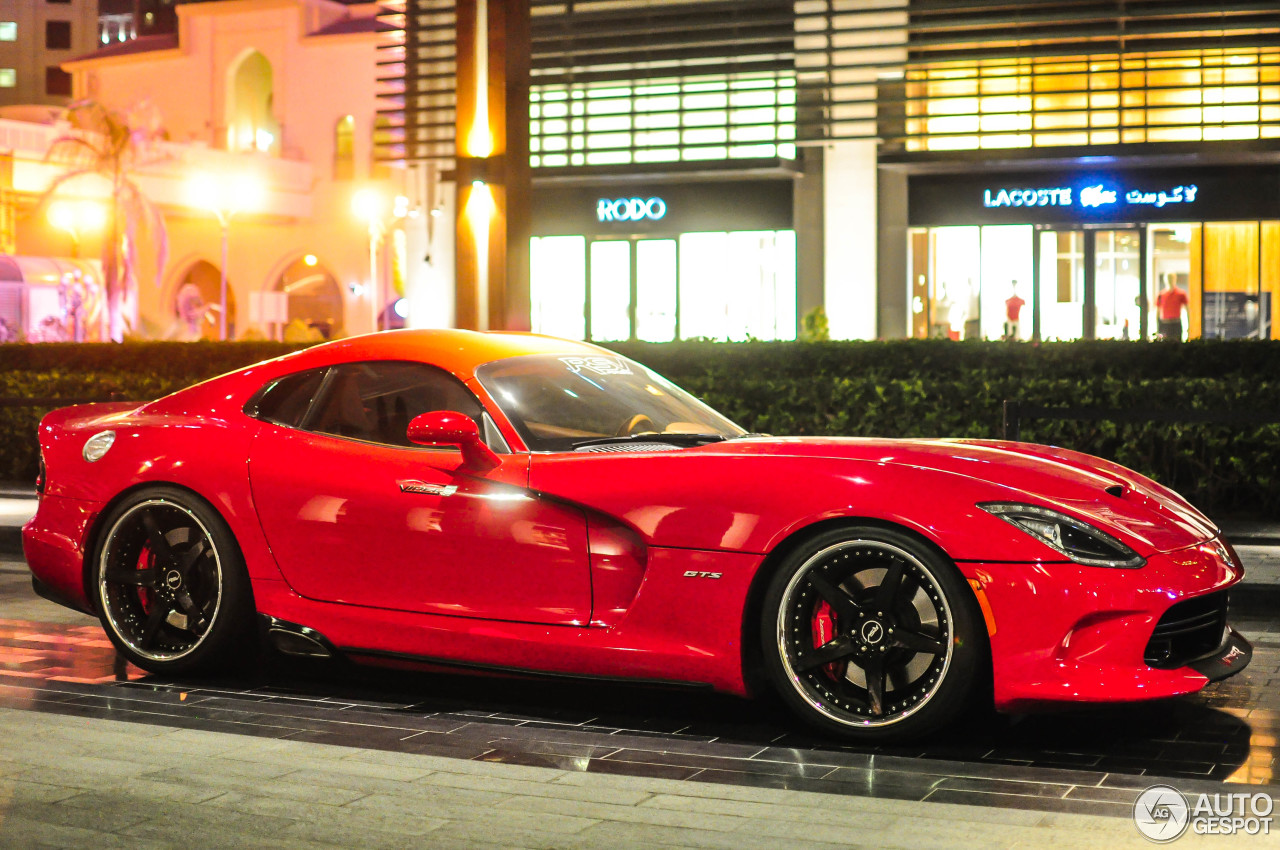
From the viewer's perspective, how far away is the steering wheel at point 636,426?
5664mm

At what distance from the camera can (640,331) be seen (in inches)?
1168

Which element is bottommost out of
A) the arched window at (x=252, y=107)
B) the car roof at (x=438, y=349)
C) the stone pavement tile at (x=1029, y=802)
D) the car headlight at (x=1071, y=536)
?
the stone pavement tile at (x=1029, y=802)

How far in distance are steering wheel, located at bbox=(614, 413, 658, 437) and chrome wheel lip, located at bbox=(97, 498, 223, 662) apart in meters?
1.68

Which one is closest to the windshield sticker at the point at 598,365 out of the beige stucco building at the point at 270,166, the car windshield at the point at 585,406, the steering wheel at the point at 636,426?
the car windshield at the point at 585,406

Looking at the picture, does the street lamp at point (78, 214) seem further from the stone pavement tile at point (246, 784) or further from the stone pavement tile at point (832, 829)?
the stone pavement tile at point (832, 829)

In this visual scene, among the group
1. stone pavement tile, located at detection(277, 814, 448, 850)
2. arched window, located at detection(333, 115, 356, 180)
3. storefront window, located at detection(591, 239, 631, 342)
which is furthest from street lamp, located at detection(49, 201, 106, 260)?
stone pavement tile, located at detection(277, 814, 448, 850)

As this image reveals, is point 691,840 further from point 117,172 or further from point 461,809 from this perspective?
point 117,172

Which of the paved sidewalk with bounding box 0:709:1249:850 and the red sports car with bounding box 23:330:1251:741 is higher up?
the red sports car with bounding box 23:330:1251:741

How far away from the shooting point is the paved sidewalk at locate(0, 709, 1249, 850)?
147 inches

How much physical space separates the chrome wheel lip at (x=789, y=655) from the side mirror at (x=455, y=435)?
3.97 feet

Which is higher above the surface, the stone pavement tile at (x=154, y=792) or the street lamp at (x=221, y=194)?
the street lamp at (x=221, y=194)

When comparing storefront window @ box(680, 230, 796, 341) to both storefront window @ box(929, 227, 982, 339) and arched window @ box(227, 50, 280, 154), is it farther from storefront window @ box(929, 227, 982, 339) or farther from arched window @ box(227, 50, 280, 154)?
arched window @ box(227, 50, 280, 154)

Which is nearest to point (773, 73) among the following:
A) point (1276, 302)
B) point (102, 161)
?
point (1276, 302)

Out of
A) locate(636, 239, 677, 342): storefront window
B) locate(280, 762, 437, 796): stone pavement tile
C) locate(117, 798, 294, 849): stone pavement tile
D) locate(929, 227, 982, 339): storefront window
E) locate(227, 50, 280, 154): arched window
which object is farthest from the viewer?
locate(227, 50, 280, 154): arched window
